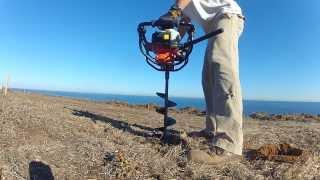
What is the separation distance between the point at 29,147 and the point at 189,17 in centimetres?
231

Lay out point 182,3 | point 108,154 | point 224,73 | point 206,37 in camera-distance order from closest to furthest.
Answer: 1. point 108,154
2. point 224,73
3. point 206,37
4. point 182,3

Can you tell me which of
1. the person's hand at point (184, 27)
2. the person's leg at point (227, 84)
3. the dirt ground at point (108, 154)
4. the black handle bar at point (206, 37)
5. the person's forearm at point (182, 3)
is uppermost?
the person's forearm at point (182, 3)

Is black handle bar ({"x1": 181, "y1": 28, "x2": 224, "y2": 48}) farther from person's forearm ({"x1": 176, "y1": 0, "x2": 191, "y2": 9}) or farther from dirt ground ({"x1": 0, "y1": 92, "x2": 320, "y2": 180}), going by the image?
dirt ground ({"x1": 0, "y1": 92, "x2": 320, "y2": 180})

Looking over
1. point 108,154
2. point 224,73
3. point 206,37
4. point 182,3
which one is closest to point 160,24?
point 182,3

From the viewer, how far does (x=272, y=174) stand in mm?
5117

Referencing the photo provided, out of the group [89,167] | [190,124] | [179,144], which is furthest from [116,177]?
[190,124]

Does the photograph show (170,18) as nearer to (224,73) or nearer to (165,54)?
(165,54)

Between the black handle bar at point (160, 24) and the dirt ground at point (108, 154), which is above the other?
the black handle bar at point (160, 24)

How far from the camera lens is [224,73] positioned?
18.9 ft

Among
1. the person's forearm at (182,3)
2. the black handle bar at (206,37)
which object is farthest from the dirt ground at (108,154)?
the person's forearm at (182,3)

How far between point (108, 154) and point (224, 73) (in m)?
1.46

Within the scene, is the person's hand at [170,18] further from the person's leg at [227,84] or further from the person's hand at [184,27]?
the person's leg at [227,84]

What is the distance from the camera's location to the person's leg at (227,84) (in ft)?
18.6

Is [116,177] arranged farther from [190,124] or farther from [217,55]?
[190,124]
